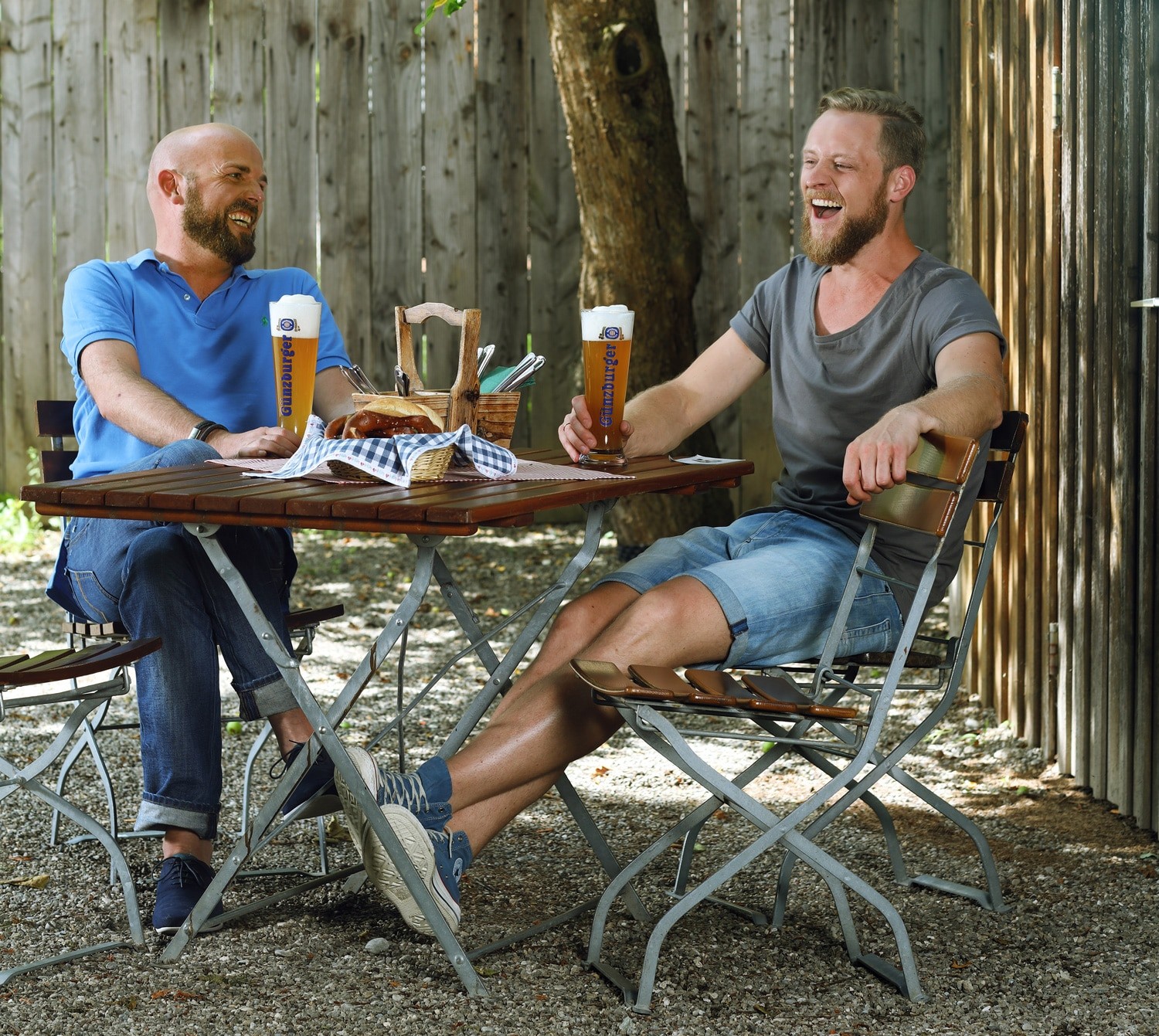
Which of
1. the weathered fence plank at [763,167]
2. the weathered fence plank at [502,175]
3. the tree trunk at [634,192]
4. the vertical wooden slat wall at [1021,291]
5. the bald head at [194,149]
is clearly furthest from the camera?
the weathered fence plank at [502,175]

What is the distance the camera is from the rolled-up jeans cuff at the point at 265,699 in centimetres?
307

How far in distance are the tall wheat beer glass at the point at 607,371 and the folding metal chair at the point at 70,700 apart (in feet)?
3.19

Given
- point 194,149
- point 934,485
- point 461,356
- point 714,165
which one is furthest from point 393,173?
point 934,485

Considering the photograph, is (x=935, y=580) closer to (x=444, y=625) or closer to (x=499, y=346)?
(x=444, y=625)

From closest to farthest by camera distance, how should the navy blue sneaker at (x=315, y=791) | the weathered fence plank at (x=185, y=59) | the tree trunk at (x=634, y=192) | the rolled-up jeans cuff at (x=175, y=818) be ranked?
1. the navy blue sneaker at (x=315, y=791)
2. the rolled-up jeans cuff at (x=175, y=818)
3. the tree trunk at (x=634, y=192)
4. the weathered fence plank at (x=185, y=59)

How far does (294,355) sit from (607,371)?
2.12 ft

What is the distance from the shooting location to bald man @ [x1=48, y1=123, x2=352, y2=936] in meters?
2.99

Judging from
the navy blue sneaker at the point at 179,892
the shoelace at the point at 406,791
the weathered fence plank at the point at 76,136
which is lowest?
the navy blue sneaker at the point at 179,892

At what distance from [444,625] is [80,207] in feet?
10.2

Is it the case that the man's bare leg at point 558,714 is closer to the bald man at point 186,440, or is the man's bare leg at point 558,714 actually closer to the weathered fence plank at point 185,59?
the bald man at point 186,440

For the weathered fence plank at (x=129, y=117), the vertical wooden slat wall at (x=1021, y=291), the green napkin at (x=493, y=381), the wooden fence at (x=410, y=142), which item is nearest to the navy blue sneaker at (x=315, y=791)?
the green napkin at (x=493, y=381)

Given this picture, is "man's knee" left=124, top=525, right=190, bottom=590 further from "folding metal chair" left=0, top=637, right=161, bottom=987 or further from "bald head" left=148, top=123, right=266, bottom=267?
"bald head" left=148, top=123, right=266, bottom=267

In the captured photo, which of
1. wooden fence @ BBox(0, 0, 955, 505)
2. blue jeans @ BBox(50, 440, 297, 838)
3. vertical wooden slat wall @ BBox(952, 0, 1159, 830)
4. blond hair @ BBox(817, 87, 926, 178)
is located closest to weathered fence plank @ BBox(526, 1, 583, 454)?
wooden fence @ BBox(0, 0, 955, 505)

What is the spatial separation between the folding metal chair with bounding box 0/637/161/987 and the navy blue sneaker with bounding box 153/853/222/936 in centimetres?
5
